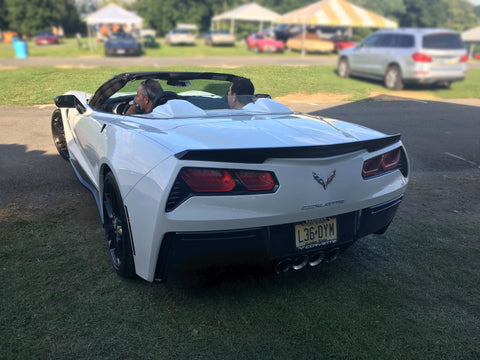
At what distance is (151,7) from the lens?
215 ft

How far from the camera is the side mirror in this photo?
4.27 meters

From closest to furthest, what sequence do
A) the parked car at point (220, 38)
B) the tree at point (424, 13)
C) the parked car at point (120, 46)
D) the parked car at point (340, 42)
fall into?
1. the parked car at point (120, 46)
2. the parked car at point (340, 42)
3. the parked car at point (220, 38)
4. the tree at point (424, 13)

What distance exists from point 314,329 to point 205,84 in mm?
2529

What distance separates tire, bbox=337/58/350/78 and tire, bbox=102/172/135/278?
596 inches

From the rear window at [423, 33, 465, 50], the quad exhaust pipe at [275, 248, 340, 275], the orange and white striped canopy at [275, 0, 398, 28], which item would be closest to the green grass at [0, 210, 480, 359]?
the quad exhaust pipe at [275, 248, 340, 275]

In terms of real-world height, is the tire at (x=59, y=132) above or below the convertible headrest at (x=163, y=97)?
below

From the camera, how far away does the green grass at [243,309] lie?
240 cm

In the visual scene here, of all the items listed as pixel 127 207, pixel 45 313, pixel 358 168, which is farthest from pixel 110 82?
pixel 358 168

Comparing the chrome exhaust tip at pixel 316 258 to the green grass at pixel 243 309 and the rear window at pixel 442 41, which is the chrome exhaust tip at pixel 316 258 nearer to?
the green grass at pixel 243 309

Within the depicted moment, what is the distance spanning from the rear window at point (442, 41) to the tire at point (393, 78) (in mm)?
1177

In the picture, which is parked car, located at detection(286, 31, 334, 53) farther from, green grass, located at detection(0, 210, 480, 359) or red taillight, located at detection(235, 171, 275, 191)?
red taillight, located at detection(235, 171, 275, 191)

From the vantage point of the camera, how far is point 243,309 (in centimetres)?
274

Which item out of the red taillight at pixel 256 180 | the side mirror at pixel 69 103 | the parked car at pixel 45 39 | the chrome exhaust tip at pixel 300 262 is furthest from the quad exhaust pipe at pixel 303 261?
the parked car at pixel 45 39

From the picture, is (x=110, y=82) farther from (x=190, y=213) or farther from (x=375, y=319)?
(x=375, y=319)
